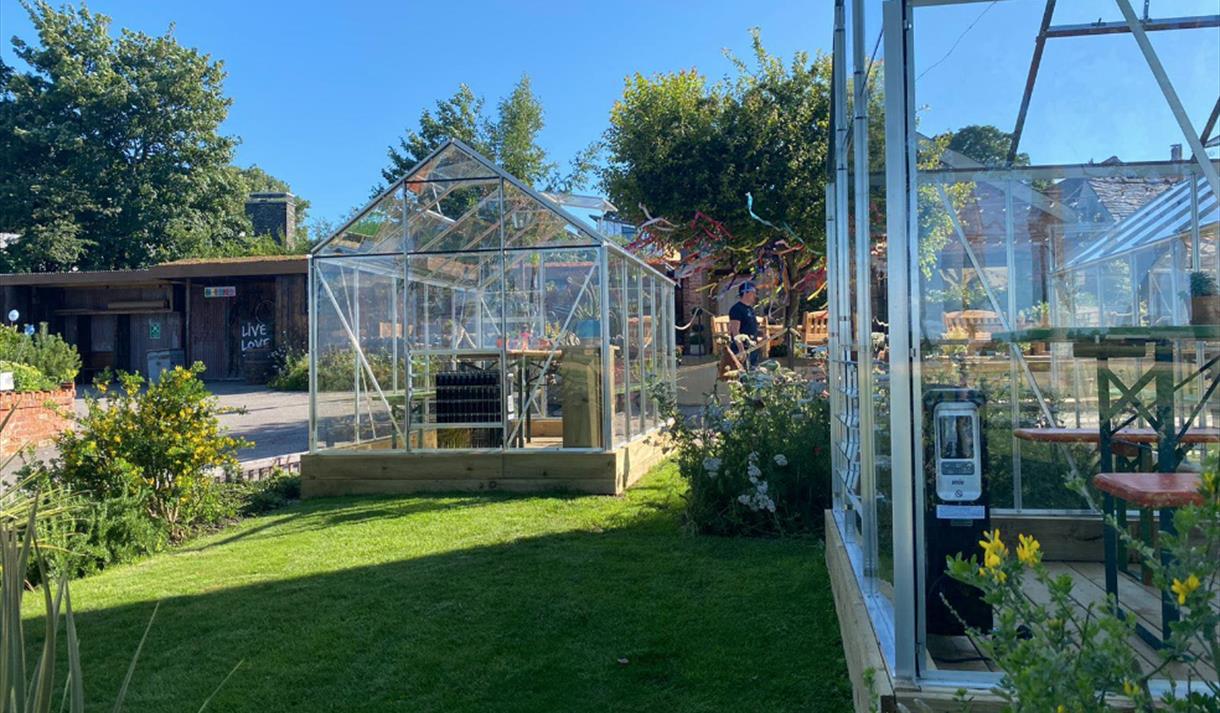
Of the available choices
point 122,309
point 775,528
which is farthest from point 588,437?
point 122,309

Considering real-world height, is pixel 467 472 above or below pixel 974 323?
below

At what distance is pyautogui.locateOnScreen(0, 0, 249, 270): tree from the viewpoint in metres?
28.5

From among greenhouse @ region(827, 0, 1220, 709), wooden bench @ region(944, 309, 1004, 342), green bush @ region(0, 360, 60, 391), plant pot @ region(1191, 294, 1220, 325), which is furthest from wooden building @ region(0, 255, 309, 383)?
plant pot @ region(1191, 294, 1220, 325)

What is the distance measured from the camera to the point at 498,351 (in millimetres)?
7910

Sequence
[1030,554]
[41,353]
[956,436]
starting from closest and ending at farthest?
[1030,554] < [956,436] < [41,353]

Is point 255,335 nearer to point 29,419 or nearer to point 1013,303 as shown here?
point 29,419

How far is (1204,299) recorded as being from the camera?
265 centimetres

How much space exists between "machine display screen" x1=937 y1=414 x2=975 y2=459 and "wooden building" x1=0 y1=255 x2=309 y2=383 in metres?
20.1

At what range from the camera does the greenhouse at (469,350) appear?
301 inches

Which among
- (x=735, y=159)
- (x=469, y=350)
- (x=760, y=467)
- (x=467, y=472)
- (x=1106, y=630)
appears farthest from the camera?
(x=735, y=159)

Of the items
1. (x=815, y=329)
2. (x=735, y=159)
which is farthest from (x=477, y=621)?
(x=735, y=159)

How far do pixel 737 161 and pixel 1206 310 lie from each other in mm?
10906

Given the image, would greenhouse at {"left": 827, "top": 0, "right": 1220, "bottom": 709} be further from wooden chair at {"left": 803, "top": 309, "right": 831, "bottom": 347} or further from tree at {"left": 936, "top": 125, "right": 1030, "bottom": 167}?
wooden chair at {"left": 803, "top": 309, "right": 831, "bottom": 347}

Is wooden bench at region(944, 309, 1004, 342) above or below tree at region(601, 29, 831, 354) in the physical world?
below
